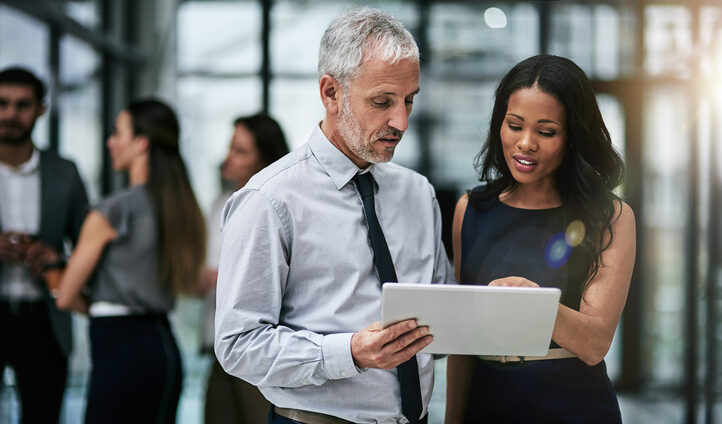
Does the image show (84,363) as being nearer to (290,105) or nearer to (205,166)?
(205,166)

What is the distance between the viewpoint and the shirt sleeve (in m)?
1.37

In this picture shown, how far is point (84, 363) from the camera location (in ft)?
Result: 15.3

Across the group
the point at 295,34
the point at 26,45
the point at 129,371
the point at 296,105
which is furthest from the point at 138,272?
the point at 295,34

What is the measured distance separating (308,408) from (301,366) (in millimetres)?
134

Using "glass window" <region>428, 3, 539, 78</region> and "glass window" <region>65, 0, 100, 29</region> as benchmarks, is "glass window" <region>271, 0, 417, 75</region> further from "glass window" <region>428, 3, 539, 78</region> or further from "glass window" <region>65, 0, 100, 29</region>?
"glass window" <region>65, 0, 100, 29</region>

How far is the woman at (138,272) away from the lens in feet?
7.97

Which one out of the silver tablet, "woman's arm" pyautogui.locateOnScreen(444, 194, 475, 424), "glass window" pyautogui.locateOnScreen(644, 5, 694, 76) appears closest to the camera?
the silver tablet

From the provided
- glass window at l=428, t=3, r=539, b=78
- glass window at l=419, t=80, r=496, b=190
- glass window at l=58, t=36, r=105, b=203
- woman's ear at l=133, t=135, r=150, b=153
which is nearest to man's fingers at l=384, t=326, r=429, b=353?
woman's ear at l=133, t=135, r=150, b=153

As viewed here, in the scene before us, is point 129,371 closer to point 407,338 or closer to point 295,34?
point 407,338

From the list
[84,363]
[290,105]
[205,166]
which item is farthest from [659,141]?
[84,363]

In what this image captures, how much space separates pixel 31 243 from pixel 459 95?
311 cm

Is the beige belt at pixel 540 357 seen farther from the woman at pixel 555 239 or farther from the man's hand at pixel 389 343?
the man's hand at pixel 389 343

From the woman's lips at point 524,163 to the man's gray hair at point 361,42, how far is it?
0.98 ft

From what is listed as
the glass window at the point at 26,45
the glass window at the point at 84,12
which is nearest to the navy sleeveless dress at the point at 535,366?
the glass window at the point at 26,45
